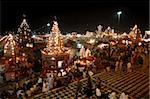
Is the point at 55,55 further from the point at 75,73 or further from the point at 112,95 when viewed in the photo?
the point at 112,95

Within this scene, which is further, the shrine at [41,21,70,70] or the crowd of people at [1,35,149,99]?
the shrine at [41,21,70,70]

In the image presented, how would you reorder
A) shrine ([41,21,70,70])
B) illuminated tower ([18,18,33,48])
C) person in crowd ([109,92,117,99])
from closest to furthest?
person in crowd ([109,92,117,99]) → shrine ([41,21,70,70]) → illuminated tower ([18,18,33,48])

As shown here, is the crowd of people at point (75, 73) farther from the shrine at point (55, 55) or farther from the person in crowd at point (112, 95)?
the shrine at point (55, 55)

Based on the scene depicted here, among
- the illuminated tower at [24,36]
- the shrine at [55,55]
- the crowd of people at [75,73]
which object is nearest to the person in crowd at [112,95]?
the crowd of people at [75,73]

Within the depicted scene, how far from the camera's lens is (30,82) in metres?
13.1

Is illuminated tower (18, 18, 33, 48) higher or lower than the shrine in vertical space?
higher

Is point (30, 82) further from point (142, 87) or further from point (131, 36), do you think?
point (131, 36)

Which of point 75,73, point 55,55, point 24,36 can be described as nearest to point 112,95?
point 75,73

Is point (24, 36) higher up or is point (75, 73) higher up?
point (24, 36)

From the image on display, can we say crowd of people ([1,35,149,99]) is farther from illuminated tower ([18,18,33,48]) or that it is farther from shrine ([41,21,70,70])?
illuminated tower ([18,18,33,48])

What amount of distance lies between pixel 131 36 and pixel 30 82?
1572cm

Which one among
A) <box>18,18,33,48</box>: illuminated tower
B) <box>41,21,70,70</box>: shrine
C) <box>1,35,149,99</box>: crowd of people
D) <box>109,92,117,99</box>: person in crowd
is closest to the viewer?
<box>109,92,117,99</box>: person in crowd

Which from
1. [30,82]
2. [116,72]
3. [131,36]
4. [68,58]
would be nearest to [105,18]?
[131,36]

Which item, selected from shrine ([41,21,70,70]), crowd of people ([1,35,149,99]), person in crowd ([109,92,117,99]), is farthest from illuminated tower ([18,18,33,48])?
person in crowd ([109,92,117,99])
